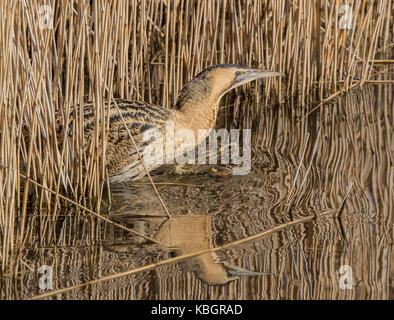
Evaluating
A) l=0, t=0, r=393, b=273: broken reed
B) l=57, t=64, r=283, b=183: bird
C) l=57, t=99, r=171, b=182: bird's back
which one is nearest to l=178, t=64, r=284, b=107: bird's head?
l=57, t=64, r=283, b=183: bird

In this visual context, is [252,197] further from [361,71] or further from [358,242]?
[361,71]

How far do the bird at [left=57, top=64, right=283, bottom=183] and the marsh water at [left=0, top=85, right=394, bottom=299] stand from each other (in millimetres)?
143

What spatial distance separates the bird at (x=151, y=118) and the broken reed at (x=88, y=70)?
0.14 metres

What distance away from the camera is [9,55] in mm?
2486

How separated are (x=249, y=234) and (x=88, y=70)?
4.59ft

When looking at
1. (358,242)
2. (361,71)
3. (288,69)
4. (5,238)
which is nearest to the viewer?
(5,238)

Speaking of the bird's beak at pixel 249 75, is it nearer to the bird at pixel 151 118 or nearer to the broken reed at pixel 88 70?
the bird at pixel 151 118

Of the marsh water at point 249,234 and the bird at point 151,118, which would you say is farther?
the bird at point 151,118

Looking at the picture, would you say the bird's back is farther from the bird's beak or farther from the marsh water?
the bird's beak

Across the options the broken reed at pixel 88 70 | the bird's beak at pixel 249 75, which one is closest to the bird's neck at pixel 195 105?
the bird's beak at pixel 249 75

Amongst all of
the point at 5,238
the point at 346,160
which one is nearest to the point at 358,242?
the point at 346,160

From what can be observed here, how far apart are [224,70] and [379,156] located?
103 centimetres

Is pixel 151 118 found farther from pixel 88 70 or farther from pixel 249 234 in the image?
pixel 249 234

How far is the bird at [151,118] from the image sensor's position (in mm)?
3586
